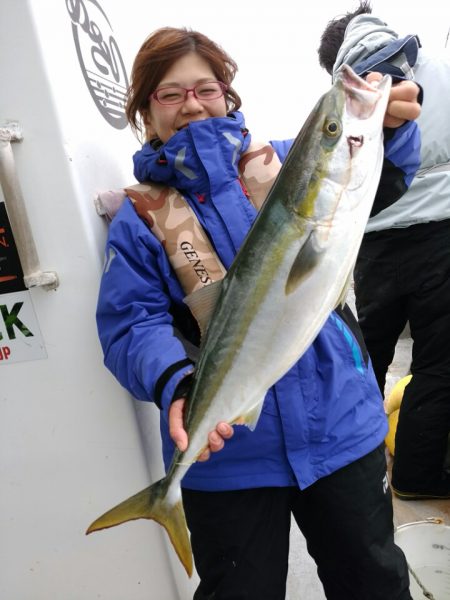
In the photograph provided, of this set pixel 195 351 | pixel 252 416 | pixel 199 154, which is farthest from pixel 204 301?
pixel 199 154

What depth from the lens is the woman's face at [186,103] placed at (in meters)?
1.69

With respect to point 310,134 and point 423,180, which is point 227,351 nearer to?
point 310,134

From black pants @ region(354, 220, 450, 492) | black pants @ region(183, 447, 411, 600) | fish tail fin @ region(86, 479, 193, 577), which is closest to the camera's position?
fish tail fin @ region(86, 479, 193, 577)

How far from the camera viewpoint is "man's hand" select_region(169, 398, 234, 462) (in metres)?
1.33

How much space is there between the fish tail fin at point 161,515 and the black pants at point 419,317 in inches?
79.6

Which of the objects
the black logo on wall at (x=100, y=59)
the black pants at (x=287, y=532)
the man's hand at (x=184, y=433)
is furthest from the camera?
the black logo on wall at (x=100, y=59)

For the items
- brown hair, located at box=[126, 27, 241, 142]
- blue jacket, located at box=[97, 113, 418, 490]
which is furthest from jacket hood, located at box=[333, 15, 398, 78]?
blue jacket, located at box=[97, 113, 418, 490]

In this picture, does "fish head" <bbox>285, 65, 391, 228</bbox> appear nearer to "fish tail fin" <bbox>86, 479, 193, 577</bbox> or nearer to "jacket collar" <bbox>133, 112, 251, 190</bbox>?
"jacket collar" <bbox>133, 112, 251, 190</bbox>

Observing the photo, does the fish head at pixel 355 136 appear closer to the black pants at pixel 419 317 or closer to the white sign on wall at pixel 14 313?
the white sign on wall at pixel 14 313

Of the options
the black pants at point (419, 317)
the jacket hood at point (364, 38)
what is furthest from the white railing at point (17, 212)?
the black pants at point (419, 317)

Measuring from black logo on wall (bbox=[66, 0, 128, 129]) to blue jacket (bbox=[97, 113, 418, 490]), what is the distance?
60 cm

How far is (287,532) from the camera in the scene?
166 cm

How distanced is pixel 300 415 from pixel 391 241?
69.6 inches

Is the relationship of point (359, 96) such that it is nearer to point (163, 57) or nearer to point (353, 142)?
point (353, 142)
